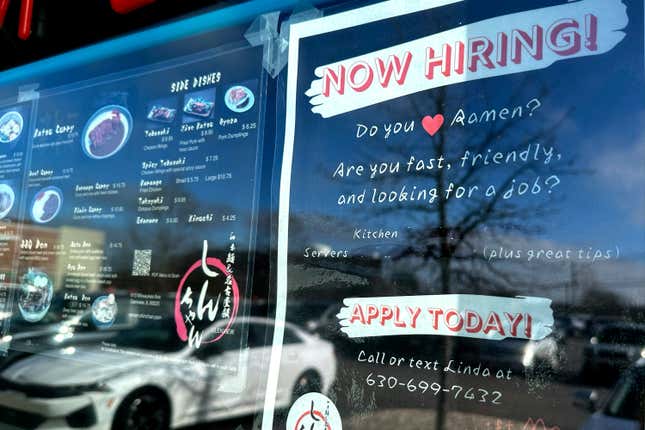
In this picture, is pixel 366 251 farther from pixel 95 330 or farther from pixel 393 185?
pixel 95 330

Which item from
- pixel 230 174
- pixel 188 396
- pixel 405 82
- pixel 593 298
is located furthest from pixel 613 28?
Answer: pixel 188 396

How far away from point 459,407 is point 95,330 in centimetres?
187

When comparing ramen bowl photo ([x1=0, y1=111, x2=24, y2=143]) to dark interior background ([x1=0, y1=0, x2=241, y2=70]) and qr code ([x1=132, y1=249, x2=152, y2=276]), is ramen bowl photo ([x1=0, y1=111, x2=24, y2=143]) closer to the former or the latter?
dark interior background ([x1=0, y1=0, x2=241, y2=70])

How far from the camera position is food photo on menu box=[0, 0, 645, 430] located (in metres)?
1.77

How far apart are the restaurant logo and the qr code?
0.77 ft

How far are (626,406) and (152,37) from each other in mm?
2643

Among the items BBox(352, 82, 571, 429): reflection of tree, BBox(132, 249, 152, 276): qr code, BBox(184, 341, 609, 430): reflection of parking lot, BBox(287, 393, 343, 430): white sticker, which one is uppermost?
BBox(352, 82, 571, 429): reflection of tree

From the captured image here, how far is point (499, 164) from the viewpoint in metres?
1.94

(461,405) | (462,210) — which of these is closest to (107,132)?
(462,210)

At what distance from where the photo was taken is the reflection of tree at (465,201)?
6.14 feet

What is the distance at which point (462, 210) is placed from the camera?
1980 mm

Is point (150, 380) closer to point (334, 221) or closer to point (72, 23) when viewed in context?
point (334, 221)

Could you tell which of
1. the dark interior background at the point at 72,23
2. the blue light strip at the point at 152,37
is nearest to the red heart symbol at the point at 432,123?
the blue light strip at the point at 152,37

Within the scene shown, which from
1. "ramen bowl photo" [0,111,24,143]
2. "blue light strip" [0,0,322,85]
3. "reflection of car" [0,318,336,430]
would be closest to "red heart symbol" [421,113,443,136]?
"blue light strip" [0,0,322,85]
